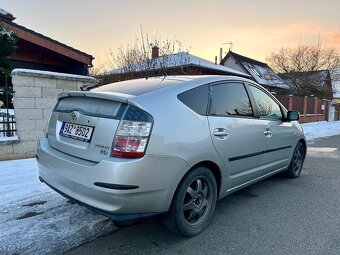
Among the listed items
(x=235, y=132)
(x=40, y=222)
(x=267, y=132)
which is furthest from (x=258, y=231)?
(x=40, y=222)

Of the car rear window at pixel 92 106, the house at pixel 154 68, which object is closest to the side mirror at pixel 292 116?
the car rear window at pixel 92 106

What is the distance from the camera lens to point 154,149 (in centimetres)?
250

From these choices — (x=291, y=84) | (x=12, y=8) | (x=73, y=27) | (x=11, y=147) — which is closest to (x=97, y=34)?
(x=73, y=27)

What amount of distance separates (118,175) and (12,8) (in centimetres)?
1505

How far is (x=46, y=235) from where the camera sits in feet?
9.75

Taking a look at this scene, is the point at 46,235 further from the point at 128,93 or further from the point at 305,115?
the point at 305,115

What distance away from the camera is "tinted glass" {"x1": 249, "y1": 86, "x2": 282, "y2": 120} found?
13.3ft

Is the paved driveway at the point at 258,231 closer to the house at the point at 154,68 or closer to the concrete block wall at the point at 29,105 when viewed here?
the concrete block wall at the point at 29,105

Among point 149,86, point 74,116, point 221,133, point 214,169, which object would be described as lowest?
point 214,169

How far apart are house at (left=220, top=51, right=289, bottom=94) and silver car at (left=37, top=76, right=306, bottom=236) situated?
84.5 feet

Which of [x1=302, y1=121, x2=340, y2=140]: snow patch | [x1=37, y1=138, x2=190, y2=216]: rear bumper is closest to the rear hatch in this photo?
[x1=37, y1=138, x2=190, y2=216]: rear bumper

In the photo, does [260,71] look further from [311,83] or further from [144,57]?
[144,57]

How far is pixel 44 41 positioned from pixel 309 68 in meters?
27.9

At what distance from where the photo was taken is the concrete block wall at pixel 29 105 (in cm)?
549
